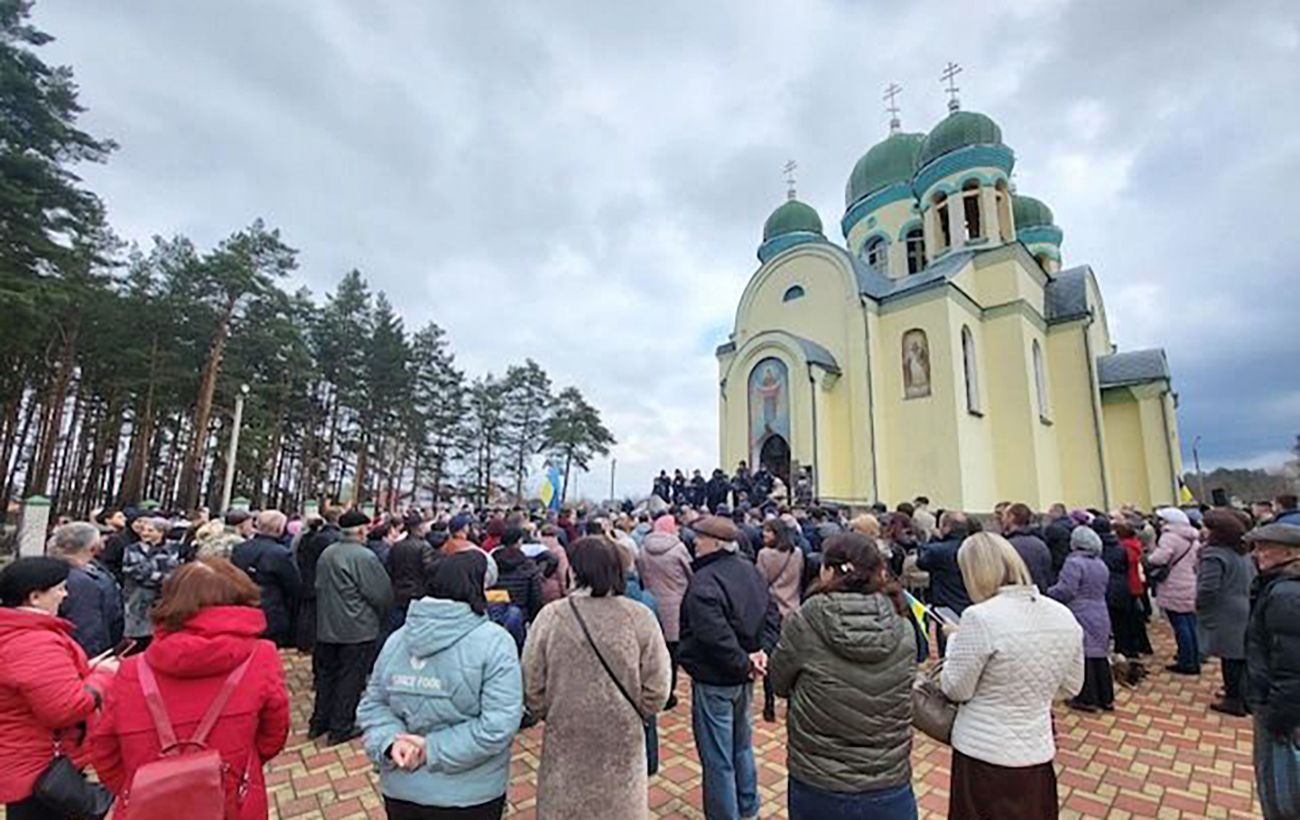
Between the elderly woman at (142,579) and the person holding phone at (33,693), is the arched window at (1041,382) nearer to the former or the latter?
the elderly woman at (142,579)

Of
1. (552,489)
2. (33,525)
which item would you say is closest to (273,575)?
(33,525)

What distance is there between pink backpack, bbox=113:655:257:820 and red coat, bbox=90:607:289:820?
0.9 inches

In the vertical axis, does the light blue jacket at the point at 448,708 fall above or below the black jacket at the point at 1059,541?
below

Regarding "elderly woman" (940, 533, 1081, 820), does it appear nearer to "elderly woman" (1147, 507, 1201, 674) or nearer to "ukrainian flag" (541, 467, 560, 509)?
"elderly woman" (1147, 507, 1201, 674)

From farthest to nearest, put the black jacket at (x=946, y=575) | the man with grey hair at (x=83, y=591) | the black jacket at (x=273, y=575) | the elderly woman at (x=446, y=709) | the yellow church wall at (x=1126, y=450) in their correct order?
the yellow church wall at (x=1126, y=450), the black jacket at (x=273, y=575), the black jacket at (x=946, y=575), the man with grey hair at (x=83, y=591), the elderly woman at (x=446, y=709)

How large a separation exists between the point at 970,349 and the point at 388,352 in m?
27.1

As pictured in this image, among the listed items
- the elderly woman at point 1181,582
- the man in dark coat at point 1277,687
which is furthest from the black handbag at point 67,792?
the elderly woman at point 1181,582

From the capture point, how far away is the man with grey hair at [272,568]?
5.38 m

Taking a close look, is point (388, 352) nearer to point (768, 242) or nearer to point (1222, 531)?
point (768, 242)

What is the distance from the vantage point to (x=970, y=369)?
21125 mm

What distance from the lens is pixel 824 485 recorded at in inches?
804

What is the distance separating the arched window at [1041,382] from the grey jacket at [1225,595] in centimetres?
1933

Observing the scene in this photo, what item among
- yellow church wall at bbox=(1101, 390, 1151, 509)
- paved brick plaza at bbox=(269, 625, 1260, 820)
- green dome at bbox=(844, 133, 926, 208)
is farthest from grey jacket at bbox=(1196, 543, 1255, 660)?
green dome at bbox=(844, 133, 926, 208)

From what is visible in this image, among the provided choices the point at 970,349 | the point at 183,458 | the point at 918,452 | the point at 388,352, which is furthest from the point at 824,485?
the point at 183,458
